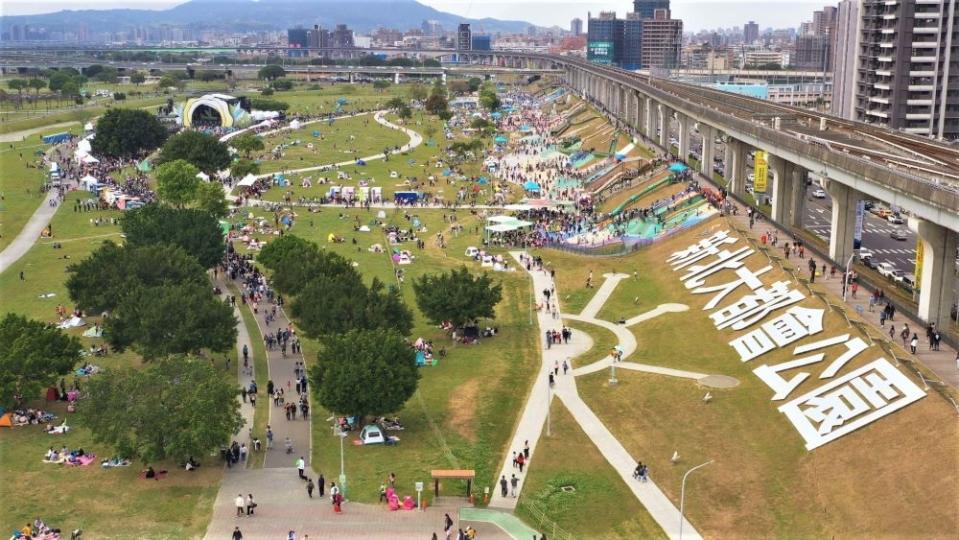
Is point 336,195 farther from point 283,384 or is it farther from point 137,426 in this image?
point 137,426

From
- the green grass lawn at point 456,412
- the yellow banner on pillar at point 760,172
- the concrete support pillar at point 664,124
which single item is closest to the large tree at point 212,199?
the green grass lawn at point 456,412

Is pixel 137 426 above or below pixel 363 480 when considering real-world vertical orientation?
above

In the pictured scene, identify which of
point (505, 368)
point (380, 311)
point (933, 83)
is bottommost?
point (505, 368)

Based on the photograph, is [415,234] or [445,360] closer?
[445,360]

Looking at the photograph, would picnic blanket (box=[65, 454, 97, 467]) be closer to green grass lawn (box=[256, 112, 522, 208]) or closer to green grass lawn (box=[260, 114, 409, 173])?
green grass lawn (box=[256, 112, 522, 208])

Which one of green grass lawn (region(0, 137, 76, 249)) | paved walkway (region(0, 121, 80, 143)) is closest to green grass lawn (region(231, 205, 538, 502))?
green grass lawn (region(0, 137, 76, 249))

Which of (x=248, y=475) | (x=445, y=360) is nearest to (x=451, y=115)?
(x=445, y=360)

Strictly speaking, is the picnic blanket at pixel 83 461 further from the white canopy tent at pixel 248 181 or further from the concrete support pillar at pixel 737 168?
the white canopy tent at pixel 248 181
